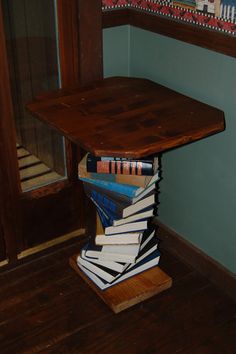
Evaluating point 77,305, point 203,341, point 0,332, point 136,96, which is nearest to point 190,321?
point 203,341

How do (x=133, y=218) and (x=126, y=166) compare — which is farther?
(x=133, y=218)

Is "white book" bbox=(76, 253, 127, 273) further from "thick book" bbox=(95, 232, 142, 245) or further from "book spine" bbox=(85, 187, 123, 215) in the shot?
"book spine" bbox=(85, 187, 123, 215)

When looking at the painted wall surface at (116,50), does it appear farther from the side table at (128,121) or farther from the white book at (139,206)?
the white book at (139,206)

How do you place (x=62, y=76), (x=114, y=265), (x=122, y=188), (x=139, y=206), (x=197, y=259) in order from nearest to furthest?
(x=122, y=188) < (x=139, y=206) < (x=114, y=265) < (x=62, y=76) < (x=197, y=259)

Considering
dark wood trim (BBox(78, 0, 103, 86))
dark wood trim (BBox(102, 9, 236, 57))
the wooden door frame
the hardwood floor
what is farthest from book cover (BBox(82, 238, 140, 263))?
dark wood trim (BBox(102, 9, 236, 57))

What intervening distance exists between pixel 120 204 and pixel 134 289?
1.46ft

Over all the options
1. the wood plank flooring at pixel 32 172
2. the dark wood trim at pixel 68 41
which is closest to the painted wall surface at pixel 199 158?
the dark wood trim at pixel 68 41

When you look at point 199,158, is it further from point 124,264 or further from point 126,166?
point 124,264

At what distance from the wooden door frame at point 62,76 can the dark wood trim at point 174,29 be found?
0.36ft

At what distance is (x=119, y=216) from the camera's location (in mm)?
2037

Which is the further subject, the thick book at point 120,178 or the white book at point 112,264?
the white book at point 112,264

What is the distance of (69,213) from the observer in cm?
255

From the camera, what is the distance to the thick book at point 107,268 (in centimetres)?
218

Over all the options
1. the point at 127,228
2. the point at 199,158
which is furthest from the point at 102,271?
the point at 199,158
